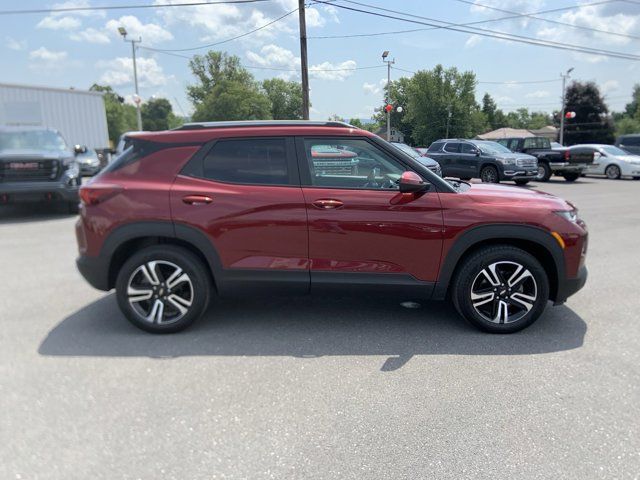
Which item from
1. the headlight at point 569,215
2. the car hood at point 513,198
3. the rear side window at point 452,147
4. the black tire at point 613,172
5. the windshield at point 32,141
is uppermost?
the windshield at point 32,141

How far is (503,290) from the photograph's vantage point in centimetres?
392

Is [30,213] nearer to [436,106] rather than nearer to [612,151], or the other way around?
[612,151]

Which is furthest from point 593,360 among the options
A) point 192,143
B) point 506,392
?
point 192,143

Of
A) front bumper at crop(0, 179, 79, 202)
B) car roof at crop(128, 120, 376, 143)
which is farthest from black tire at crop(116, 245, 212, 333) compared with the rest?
front bumper at crop(0, 179, 79, 202)

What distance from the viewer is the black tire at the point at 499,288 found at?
3.87 meters

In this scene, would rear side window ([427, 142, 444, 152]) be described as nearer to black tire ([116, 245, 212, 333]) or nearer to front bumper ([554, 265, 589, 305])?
front bumper ([554, 265, 589, 305])

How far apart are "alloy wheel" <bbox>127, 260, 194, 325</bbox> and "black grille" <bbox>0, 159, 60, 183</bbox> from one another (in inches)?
302

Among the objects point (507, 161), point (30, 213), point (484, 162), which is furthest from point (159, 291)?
point (484, 162)

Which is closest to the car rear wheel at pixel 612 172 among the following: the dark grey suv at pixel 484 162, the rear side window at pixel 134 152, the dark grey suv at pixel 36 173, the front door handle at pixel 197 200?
the dark grey suv at pixel 484 162

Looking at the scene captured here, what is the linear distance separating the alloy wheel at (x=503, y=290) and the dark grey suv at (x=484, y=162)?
14173mm

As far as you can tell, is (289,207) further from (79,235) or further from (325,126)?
(79,235)

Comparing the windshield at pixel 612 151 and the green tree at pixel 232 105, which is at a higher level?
the green tree at pixel 232 105

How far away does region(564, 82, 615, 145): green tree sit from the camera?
66.8 meters

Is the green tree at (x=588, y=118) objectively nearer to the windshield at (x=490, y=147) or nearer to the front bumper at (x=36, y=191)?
the windshield at (x=490, y=147)
